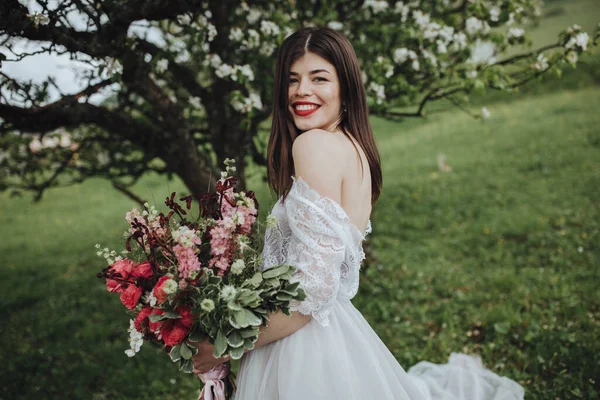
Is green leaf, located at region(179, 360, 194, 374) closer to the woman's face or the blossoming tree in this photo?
the woman's face

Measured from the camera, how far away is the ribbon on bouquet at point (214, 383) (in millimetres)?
2078

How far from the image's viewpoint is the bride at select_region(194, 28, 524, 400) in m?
1.88

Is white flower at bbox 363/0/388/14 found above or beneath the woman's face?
above

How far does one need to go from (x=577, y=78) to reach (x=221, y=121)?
17569 mm

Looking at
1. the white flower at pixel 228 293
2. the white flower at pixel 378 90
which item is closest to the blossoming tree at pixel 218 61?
the white flower at pixel 378 90

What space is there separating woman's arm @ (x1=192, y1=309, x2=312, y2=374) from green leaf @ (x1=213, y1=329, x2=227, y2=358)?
8.4 inches

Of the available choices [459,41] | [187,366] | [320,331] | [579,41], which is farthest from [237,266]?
[579,41]

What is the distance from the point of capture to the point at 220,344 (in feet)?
5.52

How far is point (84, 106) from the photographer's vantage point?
3570 mm

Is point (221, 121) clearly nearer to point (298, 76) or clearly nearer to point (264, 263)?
point (298, 76)

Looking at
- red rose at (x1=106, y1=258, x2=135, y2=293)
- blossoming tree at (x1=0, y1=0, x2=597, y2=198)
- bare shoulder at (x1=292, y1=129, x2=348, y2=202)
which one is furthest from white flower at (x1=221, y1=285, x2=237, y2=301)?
blossoming tree at (x1=0, y1=0, x2=597, y2=198)

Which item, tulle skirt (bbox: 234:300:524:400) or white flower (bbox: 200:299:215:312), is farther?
tulle skirt (bbox: 234:300:524:400)

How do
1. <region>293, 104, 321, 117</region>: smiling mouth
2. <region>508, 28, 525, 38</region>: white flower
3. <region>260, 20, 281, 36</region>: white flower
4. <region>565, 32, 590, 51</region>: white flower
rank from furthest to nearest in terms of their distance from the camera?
1. <region>508, 28, 525, 38</region>: white flower
2. <region>260, 20, 281, 36</region>: white flower
3. <region>565, 32, 590, 51</region>: white flower
4. <region>293, 104, 321, 117</region>: smiling mouth

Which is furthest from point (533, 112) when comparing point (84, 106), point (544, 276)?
point (84, 106)
